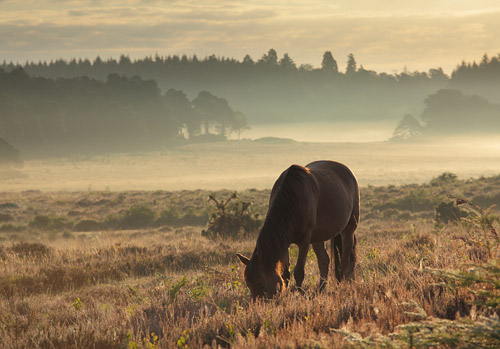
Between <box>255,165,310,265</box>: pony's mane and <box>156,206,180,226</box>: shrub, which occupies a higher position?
<box>255,165,310,265</box>: pony's mane

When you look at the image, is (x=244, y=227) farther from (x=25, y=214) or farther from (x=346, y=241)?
(x=25, y=214)

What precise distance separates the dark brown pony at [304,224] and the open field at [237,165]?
57.2 meters

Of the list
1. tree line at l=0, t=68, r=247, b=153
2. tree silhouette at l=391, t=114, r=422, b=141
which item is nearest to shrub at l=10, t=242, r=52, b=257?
tree line at l=0, t=68, r=247, b=153

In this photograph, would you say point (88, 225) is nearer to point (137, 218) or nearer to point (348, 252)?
point (137, 218)

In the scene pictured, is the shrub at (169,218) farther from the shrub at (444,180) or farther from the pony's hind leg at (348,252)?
the pony's hind leg at (348,252)

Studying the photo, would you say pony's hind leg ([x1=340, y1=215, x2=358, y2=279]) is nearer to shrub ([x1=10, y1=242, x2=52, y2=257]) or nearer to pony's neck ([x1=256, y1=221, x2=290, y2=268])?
pony's neck ([x1=256, y1=221, x2=290, y2=268])

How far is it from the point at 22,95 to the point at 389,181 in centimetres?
7567

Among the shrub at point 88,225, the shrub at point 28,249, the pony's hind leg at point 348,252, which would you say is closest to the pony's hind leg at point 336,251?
the pony's hind leg at point 348,252

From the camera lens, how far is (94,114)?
11094cm

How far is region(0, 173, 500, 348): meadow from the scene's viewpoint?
4074mm

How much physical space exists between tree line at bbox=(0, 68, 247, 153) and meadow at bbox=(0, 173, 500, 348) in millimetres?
80407

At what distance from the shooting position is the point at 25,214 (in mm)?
37938

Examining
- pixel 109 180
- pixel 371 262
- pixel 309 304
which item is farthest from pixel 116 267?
pixel 109 180

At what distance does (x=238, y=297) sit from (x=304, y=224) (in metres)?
1.38
